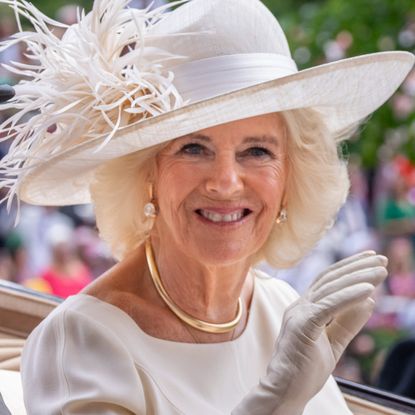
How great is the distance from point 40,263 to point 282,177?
413cm

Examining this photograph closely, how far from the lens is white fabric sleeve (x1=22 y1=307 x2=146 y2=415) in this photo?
2.14 meters

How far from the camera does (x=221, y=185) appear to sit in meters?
2.21

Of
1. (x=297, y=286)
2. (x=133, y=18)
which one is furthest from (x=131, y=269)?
(x=297, y=286)

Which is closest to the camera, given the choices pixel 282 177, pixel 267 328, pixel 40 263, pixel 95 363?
pixel 95 363

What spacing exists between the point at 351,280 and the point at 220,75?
1.50 ft

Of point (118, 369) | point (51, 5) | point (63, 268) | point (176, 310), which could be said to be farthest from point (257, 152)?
point (51, 5)

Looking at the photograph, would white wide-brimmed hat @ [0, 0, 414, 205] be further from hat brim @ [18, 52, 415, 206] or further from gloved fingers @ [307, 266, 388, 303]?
gloved fingers @ [307, 266, 388, 303]

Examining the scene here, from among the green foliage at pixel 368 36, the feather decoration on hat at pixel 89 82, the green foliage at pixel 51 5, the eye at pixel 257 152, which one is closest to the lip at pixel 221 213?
the eye at pixel 257 152

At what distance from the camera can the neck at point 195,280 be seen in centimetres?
236

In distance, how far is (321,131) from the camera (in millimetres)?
2418

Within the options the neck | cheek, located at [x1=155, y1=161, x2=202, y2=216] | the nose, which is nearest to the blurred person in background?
the neck

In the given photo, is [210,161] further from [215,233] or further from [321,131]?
[321,131]

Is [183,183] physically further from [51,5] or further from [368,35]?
[51,5]

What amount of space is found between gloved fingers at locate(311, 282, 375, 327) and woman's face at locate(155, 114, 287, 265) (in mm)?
259
